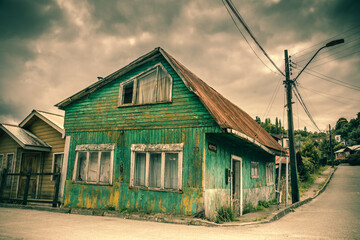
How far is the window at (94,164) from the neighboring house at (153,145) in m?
0.04

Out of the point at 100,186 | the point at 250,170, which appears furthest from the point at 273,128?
the point at 100,186

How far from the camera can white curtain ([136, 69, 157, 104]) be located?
10.3m

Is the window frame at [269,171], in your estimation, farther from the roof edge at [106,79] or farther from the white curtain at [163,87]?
the roof edge at [106,79]

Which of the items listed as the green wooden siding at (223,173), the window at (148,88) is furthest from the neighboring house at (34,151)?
the green wooden siding at (223,173)

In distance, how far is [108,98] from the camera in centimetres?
1114

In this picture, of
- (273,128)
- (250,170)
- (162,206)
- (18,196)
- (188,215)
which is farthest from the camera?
(273,128)

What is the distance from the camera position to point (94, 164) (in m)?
10.8

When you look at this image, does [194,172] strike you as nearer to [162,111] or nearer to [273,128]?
[162,111]

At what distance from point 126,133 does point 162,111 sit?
1.77m

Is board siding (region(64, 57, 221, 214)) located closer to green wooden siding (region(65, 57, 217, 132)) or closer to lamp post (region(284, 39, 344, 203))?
green wooden siding (region(65, 57, 217, 132))

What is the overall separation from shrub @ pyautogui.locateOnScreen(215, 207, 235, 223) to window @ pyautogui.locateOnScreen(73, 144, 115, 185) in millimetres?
4326

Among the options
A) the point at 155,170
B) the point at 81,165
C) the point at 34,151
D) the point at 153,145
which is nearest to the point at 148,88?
the point at 153,145

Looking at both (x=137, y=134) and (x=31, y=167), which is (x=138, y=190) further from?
(x=31, y=167)

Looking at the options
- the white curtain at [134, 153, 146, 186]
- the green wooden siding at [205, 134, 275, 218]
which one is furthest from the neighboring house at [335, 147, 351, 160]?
the white curtain at [134, 153, 146, 186]
